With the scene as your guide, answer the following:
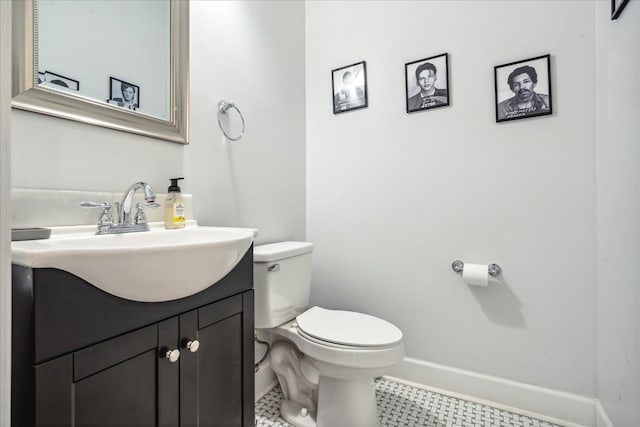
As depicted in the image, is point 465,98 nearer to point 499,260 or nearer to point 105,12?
point 499,260

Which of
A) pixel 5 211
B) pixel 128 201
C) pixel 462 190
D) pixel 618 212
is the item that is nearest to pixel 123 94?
pixel 128 201

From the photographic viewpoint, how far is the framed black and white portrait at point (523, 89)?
4.31 ft

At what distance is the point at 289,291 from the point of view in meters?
1.39

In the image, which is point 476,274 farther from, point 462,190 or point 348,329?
point 348,329

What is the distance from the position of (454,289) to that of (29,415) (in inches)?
59.5

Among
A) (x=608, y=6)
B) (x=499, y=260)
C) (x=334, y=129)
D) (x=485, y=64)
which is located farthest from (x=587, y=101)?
(x=334, y=129)

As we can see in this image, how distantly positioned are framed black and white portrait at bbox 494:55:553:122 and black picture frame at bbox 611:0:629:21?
0.27 meters

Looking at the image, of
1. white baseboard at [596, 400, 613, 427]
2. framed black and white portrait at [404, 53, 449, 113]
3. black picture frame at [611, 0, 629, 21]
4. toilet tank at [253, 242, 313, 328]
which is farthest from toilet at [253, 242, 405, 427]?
black picture frame at [611, 0, 629, 21]

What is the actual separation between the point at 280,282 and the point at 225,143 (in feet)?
2.15

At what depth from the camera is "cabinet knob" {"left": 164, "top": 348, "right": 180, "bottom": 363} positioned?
2.34ft

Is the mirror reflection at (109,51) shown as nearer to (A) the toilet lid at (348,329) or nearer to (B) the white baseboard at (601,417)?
(A) the toilet lid at (348,329)

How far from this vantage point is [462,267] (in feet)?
4.83

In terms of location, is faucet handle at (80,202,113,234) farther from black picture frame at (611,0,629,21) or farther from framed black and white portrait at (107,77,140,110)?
black picture frame at (611,0,629,21)

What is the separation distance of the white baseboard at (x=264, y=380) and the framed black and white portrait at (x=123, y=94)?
1.27 meters
